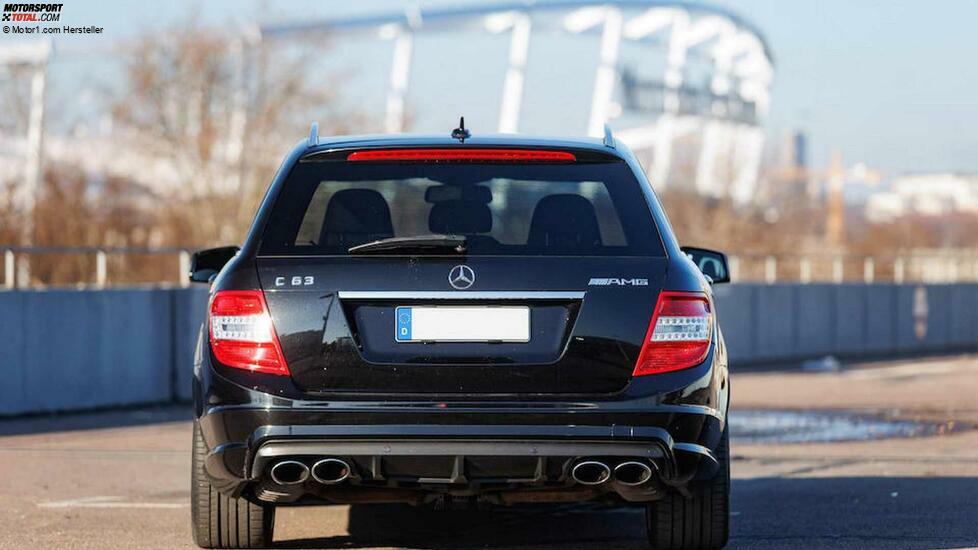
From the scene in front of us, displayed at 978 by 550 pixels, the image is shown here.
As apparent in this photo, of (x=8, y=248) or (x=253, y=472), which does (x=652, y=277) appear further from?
(x=8, y=248)

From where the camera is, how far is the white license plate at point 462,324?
555cm

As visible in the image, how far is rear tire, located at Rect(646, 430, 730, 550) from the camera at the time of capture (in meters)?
6.19

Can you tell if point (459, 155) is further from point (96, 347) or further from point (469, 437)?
point (96, 347)

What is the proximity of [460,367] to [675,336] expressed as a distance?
729mm

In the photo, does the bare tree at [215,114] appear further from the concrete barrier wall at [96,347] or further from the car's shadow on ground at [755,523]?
the car's shadow on ground at [755,523]

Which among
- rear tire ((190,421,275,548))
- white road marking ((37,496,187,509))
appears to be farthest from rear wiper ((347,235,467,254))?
white road marking ((37,496,187,509))

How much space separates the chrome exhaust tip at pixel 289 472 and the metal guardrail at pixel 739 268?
19.4ft

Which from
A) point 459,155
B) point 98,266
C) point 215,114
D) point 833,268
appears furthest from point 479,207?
point 215,114

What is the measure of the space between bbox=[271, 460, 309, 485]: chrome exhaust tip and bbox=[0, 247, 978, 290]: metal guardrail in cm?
590

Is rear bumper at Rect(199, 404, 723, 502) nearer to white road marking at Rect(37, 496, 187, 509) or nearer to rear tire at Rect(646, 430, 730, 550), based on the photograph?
rear tire at Rect(646, 430, 730, 550)

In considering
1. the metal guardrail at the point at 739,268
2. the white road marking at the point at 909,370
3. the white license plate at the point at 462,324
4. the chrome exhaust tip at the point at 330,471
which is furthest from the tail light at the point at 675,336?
the white road marking at the point at 909,370

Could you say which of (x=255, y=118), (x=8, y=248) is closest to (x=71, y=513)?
(x=8, y=248)

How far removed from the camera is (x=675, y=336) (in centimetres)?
566

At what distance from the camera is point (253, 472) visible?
561 cm
